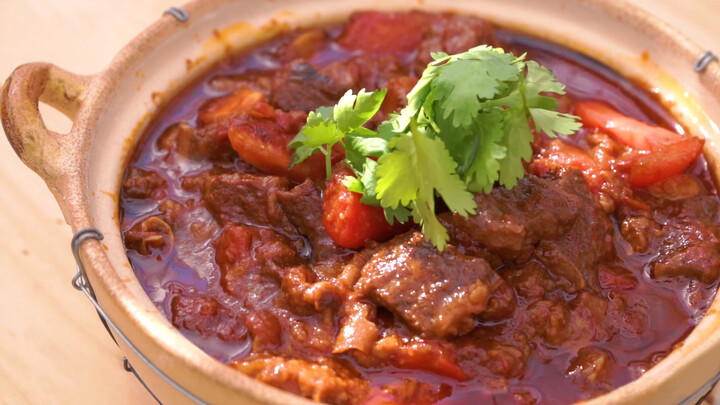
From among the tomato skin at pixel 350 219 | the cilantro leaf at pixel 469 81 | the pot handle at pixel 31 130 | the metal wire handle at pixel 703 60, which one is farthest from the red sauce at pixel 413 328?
the cilantro leaf at pixel 469 81

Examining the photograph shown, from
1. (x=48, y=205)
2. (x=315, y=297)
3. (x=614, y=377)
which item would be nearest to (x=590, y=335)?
(x=614, y=377)

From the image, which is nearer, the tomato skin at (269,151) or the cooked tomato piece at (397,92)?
the tomato skin at (269,151)

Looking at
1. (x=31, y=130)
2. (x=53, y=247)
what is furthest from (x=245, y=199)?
(x=53, y=247)

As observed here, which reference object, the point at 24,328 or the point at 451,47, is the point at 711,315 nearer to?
the point at 451,47

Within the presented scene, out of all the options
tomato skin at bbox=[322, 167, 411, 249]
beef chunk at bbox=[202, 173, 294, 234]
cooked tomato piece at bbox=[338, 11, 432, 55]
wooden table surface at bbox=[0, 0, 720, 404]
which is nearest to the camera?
tomato skin at bbox=[322, 167, 411, 249]

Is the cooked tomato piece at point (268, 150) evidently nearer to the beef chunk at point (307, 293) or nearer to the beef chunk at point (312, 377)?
the beef chunk at point (307, 293)

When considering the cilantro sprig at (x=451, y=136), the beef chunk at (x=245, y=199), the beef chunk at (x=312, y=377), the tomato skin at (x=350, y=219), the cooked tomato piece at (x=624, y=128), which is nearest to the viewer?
the beef chunk at (x=312, y=377)

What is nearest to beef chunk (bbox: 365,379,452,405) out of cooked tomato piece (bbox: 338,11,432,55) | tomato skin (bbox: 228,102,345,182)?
tomato skin (bbox: 228,102,345,182)

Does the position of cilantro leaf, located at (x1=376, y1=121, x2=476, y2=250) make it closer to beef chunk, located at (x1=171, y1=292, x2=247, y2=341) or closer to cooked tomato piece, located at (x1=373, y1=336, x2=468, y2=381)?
cooked tomato piece, located at (x1=373, y1=336, x2=468, y2=381)
